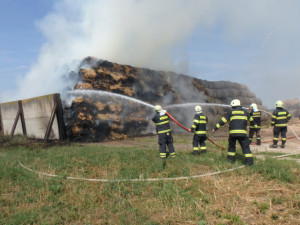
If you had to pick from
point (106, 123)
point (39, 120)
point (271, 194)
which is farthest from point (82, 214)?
point (39, 120)

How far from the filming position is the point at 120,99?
490 inches

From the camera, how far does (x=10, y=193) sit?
4.40 metres

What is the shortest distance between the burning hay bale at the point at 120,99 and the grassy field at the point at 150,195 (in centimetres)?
519

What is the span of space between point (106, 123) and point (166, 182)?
7.52 m

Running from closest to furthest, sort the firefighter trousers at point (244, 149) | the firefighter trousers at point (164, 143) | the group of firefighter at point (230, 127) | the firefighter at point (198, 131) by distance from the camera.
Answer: the firefighter trousers at point (244, 149), the group of firefighter at point (230, 127), the firefighter trousers at point (164, 143), the firefighter at point (198, 131)

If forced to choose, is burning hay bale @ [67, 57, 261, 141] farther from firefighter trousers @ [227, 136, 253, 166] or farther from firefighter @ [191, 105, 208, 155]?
firefighter trousers @ [227, 136, 253, 166]

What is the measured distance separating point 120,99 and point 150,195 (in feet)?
28.6

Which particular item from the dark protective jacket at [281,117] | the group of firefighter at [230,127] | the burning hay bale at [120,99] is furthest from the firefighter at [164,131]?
the dark protective jacket at [281,117]

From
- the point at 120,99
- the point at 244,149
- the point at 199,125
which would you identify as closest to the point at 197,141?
the point at 199,125

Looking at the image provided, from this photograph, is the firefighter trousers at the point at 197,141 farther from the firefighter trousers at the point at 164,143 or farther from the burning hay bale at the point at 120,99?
the burning hay bale at the point at 120,99

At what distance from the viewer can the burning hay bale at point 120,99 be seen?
11.0 m

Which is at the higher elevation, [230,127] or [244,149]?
[230,127]

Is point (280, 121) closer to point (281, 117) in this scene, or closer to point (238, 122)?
point (281, 117)

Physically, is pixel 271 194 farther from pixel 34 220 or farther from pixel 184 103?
pixel 184 103
